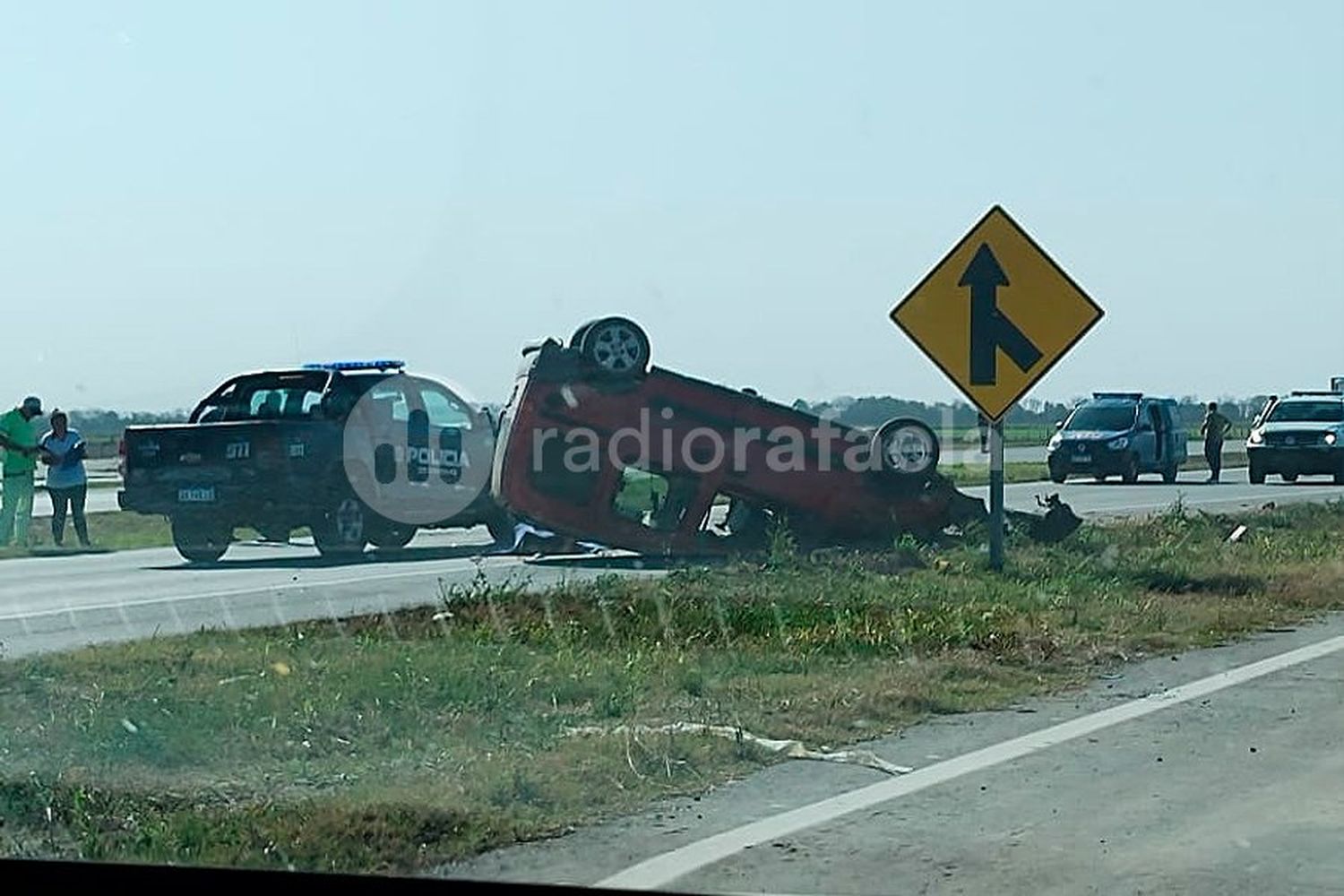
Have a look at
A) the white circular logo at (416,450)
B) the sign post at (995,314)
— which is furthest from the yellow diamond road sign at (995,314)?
the white circular logo at (416,450)

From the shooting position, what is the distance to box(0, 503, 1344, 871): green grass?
26.9 feet

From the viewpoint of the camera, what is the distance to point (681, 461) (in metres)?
20.7

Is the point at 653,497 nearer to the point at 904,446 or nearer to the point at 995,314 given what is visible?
the point at 904,446

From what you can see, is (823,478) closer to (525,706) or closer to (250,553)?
(250,553)

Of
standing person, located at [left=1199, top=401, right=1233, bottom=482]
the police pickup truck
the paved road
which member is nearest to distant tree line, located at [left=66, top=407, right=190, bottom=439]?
the police pickup truck

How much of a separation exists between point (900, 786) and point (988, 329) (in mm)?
8917

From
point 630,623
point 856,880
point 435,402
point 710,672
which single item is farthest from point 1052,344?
point 856,880

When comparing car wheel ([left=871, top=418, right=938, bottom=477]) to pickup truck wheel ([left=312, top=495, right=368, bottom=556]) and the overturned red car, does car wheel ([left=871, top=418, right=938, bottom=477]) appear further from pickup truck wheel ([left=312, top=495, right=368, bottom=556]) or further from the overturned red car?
pickup truck wheel ([left=312, top=495, right=368, bottom=556])

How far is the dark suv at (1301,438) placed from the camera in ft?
137

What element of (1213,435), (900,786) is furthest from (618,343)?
(1213,435)

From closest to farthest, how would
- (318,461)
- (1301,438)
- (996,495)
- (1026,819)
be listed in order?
(1026,819), (996,495), (318,461), (1301,438)

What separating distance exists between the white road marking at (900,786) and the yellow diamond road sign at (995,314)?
456 centimetres

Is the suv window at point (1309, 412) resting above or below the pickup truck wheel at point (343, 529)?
above

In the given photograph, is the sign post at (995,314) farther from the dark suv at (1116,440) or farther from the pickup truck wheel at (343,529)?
the dark suv at (1116,440)
